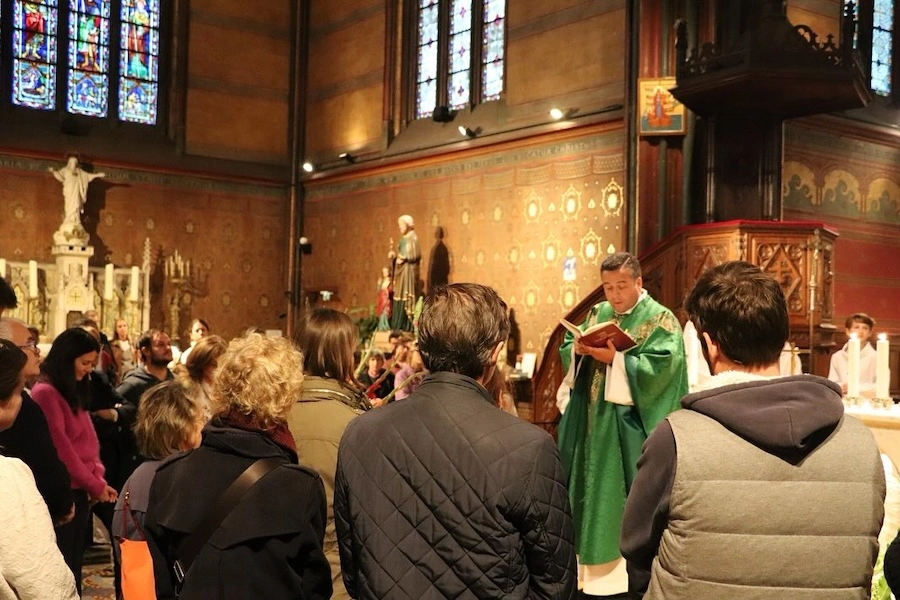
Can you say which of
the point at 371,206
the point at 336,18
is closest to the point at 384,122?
the point at 371,206

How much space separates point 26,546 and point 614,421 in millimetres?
3643

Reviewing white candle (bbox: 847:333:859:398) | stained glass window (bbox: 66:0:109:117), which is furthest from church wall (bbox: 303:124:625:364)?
white candle (bbox: 847:333:859:398)

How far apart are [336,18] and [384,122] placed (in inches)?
104

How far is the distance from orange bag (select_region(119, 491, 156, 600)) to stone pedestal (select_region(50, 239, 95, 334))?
13.4m

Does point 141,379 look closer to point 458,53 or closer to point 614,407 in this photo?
point 614,407

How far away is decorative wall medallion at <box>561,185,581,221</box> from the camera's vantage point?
531 inches

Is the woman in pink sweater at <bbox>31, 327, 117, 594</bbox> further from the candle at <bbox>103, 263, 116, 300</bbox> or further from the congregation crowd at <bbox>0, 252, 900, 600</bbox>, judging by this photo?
the candle at <bbox>103, 263, 116, 300</bbox>

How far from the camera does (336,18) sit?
18297mm

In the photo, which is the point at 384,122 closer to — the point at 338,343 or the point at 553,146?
the point at 553,146

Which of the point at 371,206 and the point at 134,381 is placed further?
the point at 371,206

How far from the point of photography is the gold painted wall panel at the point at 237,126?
712 inches

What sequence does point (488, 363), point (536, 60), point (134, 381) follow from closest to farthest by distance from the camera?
1. point (488, 363)
2. point (134, 381)
3. point (536, 60)

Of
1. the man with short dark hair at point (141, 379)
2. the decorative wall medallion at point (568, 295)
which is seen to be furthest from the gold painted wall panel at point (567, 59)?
the man with short dark hair at point (141, 379)

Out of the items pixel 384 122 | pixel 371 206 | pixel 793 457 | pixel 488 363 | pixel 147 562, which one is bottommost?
pixel 147 562
